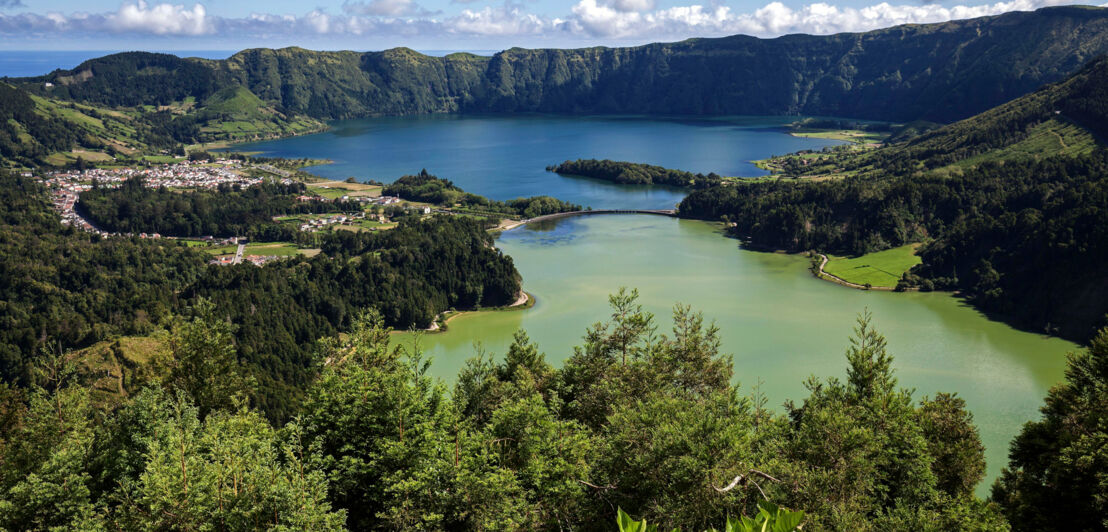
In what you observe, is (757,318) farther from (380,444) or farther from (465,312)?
(380,444)

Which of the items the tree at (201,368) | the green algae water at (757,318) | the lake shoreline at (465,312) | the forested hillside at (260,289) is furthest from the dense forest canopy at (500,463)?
the lake shoreline at (465,312)

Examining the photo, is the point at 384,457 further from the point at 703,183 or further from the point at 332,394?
the point at 703,183

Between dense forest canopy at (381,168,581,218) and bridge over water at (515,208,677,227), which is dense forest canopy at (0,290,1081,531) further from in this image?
dense forest canopy at (381,168,581,218)

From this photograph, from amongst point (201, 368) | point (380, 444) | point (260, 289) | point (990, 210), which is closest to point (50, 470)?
point (380, 444)

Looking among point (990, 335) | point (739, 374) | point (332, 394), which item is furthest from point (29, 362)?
point (990, 335)

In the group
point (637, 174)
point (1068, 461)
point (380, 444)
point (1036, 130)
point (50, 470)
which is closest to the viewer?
point (1068, 461)

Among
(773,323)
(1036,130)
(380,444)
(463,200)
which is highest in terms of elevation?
(1036,130)

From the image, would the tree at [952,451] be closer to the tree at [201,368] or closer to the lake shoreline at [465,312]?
the tree at [201,368]
